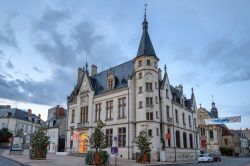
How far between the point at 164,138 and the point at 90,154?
18526 millimetres

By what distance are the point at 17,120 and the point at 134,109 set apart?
190ft

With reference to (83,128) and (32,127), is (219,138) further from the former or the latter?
(32,127)

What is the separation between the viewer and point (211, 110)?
348ft

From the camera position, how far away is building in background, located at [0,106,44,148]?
274 feet

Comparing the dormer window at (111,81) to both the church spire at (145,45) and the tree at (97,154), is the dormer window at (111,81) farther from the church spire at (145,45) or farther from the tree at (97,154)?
the tree at (97,154)

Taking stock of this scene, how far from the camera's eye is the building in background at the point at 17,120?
83.4 metres

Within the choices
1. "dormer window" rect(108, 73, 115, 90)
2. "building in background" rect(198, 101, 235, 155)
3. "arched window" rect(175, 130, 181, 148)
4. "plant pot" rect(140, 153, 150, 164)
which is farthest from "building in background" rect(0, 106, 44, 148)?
"plant pot" rect(140, 153, 150, 164)

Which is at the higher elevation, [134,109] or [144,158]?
[134,109]

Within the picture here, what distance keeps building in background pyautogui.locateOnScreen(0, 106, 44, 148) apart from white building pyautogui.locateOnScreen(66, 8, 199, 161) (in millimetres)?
35278

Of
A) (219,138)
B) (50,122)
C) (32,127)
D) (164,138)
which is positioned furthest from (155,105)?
(32,127)

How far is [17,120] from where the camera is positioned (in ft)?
279

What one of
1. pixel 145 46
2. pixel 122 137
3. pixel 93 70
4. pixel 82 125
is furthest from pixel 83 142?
Answer: pixel 145 46

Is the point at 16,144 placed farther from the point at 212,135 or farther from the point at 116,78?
the point at 212,135

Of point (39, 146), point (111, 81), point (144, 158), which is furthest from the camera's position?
point (111, 81)
